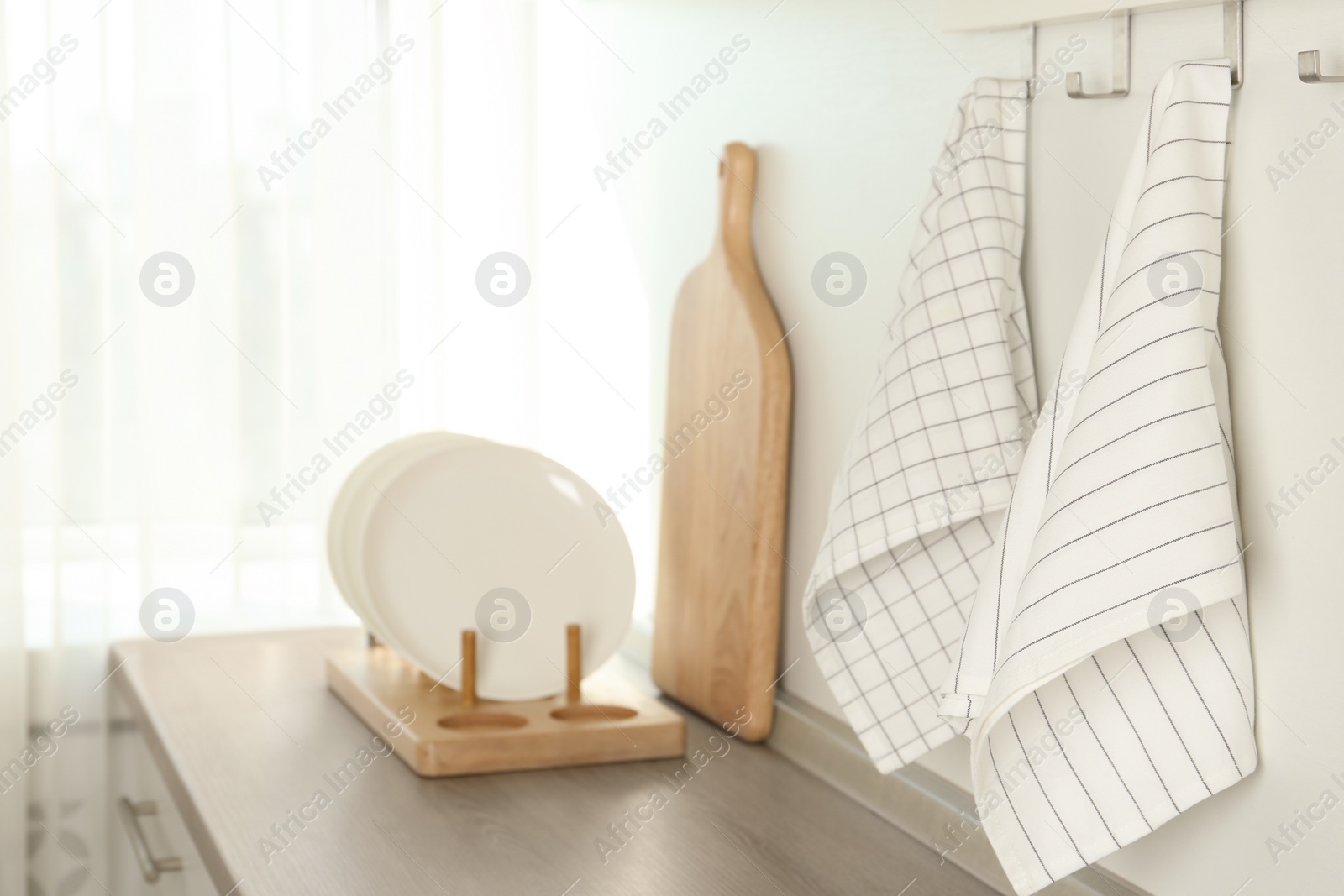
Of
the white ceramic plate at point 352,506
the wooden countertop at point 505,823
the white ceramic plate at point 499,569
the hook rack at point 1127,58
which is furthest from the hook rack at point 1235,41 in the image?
the white ceramic plate at point 352,506

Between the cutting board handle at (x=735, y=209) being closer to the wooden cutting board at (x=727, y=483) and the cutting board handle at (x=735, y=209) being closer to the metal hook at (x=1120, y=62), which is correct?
the wooden cutting board at (x=727, y=483)

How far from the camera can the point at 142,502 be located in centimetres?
152

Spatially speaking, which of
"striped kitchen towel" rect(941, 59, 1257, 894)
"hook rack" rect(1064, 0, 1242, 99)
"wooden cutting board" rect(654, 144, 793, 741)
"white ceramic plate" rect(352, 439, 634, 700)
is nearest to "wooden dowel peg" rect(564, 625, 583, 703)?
"white ceramic plate" rect(352, 439, 634, 700)

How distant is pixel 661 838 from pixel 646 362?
27.5 inches

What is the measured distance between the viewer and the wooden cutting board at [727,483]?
1157mm

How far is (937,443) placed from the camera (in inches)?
31.4

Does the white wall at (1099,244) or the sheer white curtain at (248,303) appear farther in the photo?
the sheer white curtain at (248,303)

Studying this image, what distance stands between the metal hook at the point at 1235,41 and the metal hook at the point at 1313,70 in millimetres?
50

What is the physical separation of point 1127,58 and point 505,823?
0.70 meters

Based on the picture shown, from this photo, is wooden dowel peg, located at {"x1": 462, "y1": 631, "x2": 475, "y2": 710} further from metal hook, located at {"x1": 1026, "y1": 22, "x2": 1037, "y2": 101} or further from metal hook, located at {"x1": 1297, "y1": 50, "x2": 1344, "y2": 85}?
metal hook, located at {"x1": 1297, "y1": 50, "x2": 1344, "y2": 85}

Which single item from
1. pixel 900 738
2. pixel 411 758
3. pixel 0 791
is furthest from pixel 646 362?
pixel 0 791

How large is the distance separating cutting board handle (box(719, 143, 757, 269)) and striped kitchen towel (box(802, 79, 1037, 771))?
37cm

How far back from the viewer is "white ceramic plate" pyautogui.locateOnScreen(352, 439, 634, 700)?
46.7 inches

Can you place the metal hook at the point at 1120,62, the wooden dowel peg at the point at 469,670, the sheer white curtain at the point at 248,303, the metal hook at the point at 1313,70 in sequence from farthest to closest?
the sheer white curtain at the point at 248,303
the wooden dowel peg at the point at 469,670
the metal hook at the point at 1120,62
the metal hook at the point at 1313,70
